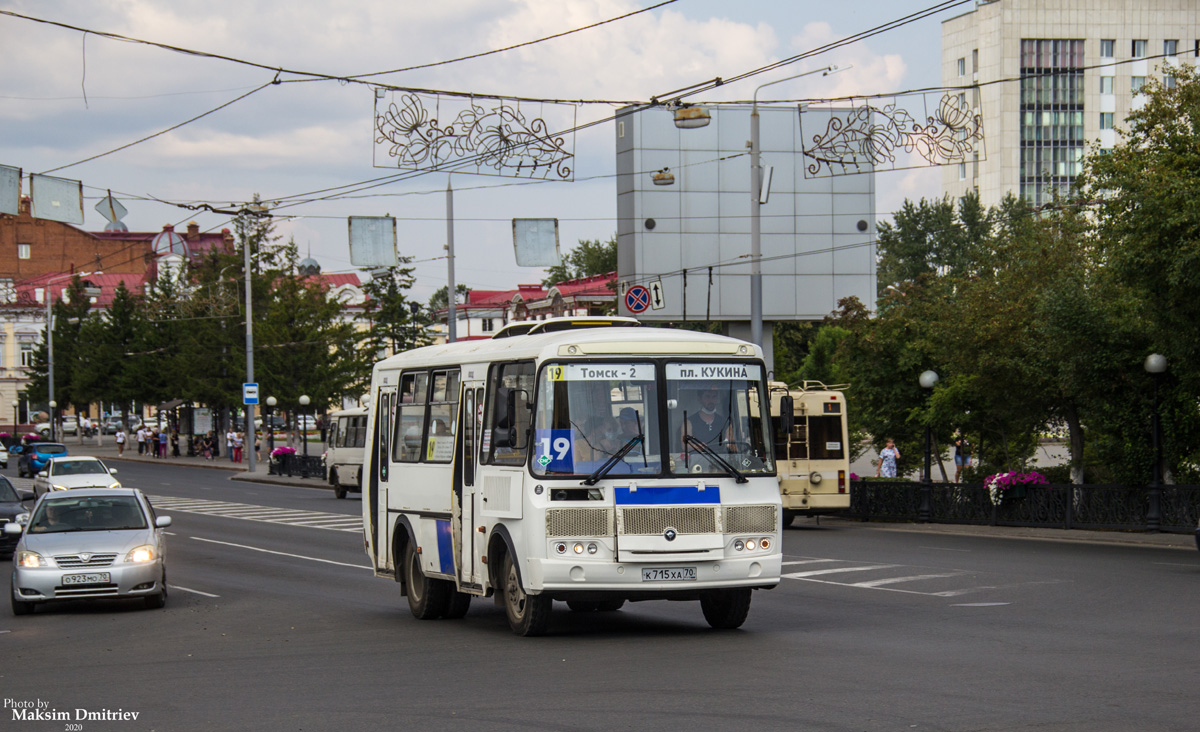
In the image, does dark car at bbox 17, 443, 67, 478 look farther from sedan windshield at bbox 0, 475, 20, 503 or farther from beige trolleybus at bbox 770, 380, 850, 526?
beige trolleybus at bbox 770, 380, 850, 526

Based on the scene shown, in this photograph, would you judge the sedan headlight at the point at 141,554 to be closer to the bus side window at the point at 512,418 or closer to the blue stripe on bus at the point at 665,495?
the bus side window at the point at 512,418

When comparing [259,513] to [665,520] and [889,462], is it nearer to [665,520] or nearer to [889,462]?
[889,462]

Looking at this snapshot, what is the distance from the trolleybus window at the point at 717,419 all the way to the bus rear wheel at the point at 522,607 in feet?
5.91

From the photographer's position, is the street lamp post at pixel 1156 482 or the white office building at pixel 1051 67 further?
the white office building at pixel 1051 67

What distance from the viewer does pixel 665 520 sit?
12586 mm

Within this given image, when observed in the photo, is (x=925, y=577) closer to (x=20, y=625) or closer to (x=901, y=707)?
(x=901, y=707)

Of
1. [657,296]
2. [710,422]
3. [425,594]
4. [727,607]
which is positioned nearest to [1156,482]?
[727,607]

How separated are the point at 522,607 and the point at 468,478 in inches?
64.0

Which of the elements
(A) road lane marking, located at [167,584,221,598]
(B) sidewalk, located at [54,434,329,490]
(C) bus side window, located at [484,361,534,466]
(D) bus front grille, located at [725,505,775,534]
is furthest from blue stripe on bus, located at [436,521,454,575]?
(B) sidewalk, located at [54,434,329,490]

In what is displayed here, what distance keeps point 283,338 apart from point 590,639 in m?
57.1

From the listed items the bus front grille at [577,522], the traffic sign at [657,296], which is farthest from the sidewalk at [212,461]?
the bus front grille at [577,522]

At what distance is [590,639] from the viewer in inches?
518

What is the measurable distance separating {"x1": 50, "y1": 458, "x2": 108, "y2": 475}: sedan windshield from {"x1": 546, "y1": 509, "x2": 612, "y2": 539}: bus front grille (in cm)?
2809

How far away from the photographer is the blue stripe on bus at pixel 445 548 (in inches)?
574
